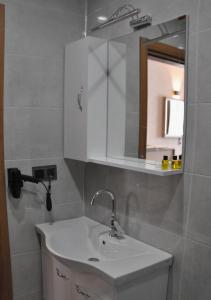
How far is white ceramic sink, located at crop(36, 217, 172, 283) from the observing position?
56.2 inches

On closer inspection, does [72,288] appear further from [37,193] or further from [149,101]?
[149,101]

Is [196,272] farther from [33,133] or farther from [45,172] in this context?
[33,133]

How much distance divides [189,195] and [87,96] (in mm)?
811

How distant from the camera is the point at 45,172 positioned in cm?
200

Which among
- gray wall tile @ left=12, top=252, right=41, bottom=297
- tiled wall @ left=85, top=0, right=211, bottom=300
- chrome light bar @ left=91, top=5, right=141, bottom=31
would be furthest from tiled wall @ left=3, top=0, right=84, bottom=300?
tiled wall @ left=85, top=0, right=211, bottom=300

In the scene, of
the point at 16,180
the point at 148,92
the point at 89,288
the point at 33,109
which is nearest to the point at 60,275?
the point at 89,288

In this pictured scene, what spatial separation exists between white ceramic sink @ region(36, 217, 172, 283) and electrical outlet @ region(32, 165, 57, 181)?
1.01 ft

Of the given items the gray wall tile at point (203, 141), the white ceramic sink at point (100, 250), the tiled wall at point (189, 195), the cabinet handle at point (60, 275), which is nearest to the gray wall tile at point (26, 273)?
the white ceramic sink at point (100, 250)

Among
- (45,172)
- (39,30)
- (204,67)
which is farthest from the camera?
(45,172)

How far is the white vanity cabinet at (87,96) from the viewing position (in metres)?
1.82

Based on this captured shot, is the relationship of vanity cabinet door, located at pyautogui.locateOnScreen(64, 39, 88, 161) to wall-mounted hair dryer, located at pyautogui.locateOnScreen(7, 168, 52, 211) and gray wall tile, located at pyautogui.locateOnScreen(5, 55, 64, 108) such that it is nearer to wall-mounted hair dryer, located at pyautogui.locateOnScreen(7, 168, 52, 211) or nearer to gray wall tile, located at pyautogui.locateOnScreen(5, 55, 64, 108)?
gray wall tile, located at pyautogui.locateOnScreen(5, 55, 64, 108)

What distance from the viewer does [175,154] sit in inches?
59.6

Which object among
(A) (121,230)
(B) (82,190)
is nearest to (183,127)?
(A) (121,230)

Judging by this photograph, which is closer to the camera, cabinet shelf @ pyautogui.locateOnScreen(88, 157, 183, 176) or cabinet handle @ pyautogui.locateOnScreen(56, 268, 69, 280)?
cabinet shelf @ pyautogui.locateOnScreen(88, 157, 183, 176)
